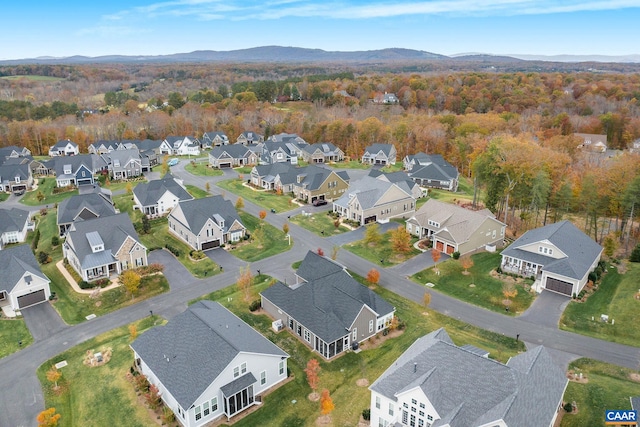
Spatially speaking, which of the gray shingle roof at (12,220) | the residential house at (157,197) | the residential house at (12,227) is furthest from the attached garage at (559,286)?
the gray shingle roof at (12,220)

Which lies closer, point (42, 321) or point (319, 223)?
point (42, 321)

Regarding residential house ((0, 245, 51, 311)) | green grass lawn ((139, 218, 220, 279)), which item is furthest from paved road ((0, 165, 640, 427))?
residential house ((0, 245, 51, 311))

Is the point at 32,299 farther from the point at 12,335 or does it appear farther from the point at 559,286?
the point at 559,286

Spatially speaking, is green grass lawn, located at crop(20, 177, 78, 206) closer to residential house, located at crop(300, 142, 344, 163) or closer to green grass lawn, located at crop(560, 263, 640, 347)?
residential house, located at crop(300, 142, 344, 163)

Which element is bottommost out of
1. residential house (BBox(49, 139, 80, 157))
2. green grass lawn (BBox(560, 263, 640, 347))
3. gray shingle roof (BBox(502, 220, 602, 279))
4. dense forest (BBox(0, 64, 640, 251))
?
green grass lawn (BBox(560, 263, 640, 347))

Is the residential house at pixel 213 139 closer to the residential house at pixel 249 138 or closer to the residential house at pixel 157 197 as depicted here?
the residential house at pixel 249 138

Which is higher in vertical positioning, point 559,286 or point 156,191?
point 156,191

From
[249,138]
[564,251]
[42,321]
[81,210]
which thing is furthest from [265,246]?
[249,138]
